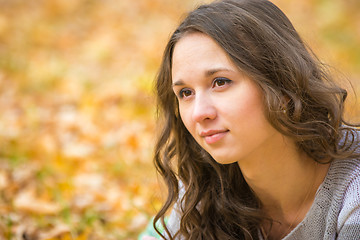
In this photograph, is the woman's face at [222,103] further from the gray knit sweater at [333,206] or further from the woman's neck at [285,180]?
the gray knit sweater at [333,206]

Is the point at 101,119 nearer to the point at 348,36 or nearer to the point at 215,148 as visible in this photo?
the point at 215,148

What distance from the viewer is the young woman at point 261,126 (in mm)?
1694

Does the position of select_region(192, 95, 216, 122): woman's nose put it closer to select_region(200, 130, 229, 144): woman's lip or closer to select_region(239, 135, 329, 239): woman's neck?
select_region(200, 130, 229, 144): woman's lip

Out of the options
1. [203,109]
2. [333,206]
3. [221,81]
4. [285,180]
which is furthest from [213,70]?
[333,206]

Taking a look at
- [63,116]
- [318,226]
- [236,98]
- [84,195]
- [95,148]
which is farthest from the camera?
[63,116]

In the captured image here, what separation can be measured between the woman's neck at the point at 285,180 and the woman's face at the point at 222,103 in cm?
14

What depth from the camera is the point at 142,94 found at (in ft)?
14.7

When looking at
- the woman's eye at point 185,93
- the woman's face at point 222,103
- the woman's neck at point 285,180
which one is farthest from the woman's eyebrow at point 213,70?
the woman's neck at point 285,180

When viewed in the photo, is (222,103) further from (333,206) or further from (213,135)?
(333,206)

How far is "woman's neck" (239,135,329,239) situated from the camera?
73.7 inches

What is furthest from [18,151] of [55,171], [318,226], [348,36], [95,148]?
[348,36]

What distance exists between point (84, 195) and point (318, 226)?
174 cm

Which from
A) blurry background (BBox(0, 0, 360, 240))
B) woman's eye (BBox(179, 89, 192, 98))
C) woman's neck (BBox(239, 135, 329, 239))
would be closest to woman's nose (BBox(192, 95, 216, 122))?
Answer: woman's eye (BBox(179, 89, 192, 98))

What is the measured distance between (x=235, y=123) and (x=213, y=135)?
0.34ft
